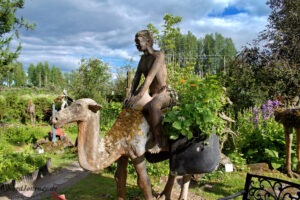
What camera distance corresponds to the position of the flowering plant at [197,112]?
135 inches

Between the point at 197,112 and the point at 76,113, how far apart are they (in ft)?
4.58

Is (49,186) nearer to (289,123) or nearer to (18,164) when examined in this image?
(18,164)

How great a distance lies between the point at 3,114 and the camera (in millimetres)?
17906

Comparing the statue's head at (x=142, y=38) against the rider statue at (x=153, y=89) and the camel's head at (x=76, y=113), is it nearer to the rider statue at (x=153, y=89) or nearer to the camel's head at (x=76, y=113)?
the rider statue at (x=153, y=89)

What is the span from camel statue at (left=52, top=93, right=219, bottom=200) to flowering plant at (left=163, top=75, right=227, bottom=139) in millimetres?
386

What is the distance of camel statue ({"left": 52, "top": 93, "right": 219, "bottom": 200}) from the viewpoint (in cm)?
346

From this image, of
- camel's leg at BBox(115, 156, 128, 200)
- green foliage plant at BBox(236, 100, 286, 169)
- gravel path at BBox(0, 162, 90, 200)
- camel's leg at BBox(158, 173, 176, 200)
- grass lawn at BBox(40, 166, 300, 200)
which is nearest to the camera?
camel's leg at BBox(115, 156, 128, 200)

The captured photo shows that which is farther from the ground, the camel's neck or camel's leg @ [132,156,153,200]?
the camel's neck

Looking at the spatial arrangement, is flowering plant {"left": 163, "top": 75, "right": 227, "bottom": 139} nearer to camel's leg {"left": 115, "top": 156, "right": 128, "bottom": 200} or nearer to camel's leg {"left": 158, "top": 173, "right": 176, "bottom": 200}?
camel's leg {"left": 115, "top": 156, "right": 128, "bottom": 200}

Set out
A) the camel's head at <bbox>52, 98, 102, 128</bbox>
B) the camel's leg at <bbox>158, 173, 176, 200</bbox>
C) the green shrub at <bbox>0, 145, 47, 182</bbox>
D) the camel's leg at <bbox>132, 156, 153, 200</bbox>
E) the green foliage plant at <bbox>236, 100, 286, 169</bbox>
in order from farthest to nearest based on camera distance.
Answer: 1. the green foliage plant at <bbox>236, 100, 286, 169</bbox>
2. the green shrub at <bbox>0, 145, 47, 182</bbox>
3. the camel's leg at <bbox>158, 173, 176, 200</bbox>
4. the camel's leg at <bbox>132, 156, 153, 200</bbox>
5. the camel's head at <bbox>52, 98, 102, 128</bbox>

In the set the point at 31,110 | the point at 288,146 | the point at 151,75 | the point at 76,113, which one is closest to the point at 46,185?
the point at 76,113

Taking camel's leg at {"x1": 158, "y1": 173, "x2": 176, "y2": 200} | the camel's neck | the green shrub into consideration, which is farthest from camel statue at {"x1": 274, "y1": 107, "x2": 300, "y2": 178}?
the green shrub

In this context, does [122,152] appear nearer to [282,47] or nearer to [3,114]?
[282,47]

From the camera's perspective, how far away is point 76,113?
3.44m
